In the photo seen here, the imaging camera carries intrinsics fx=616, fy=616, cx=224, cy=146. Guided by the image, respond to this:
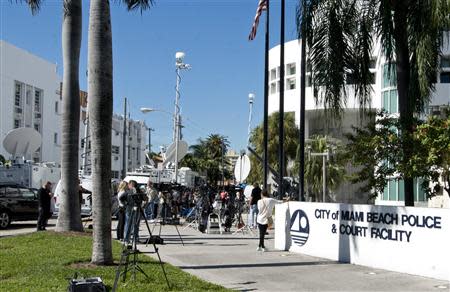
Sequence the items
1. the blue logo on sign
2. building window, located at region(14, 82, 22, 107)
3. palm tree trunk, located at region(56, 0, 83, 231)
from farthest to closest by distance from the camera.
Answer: building window, located at region(14, 82, 22, 107) < palm tree trunk, located at region(56, 0, 83, 231) < the blue logo on sign

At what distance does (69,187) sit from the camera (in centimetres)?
1786

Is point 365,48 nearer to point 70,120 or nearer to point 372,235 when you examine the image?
point 372,235

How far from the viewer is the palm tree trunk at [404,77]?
13.3m

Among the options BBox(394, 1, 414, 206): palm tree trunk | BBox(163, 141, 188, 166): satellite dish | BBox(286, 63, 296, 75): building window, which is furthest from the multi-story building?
BBox(394, 1, 414, 206): palm tree trunk

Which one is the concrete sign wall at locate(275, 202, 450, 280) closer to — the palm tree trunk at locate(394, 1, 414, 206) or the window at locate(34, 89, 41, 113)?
the palm tree trunk at locate(394, 1, 414, 206)

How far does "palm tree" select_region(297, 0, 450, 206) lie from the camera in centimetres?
1333

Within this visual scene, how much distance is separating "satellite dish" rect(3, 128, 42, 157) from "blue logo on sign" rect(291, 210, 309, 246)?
20.5 meters

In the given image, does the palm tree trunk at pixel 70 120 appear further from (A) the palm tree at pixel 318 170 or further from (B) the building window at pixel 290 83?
(B) the building window at pixel 290 83

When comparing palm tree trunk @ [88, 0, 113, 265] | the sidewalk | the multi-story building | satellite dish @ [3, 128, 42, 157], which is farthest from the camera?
the multi-story building

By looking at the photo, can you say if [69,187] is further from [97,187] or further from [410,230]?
[410,230]

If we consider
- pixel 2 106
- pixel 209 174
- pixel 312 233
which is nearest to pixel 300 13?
pixel 312 233

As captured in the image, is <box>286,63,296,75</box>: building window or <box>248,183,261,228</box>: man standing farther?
<box>286,63,296,75</box>: building window

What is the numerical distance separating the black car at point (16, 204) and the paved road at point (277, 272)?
9.36 m

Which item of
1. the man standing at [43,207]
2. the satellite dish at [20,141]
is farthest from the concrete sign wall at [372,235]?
the satellite dish at [20,141]
